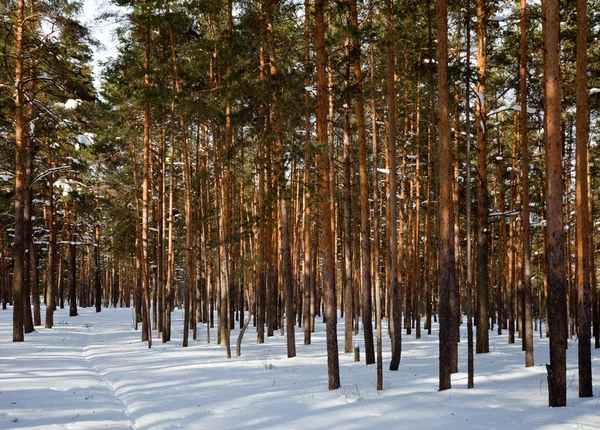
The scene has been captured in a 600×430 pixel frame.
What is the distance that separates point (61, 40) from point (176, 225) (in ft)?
57.8

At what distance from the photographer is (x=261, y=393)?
1087cm

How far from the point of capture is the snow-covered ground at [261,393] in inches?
332

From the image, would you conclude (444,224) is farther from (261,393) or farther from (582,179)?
(261,393)

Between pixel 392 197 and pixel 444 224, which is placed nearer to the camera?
pixel 444 224

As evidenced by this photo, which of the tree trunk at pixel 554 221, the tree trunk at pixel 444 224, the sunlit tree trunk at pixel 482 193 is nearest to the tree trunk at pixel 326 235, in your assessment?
the tree trunk at pixel 444 224

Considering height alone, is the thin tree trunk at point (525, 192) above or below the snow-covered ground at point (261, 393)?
above

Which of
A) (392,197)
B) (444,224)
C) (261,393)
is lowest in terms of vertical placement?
(261,393)

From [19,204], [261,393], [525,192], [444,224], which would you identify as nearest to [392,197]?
[444,224]

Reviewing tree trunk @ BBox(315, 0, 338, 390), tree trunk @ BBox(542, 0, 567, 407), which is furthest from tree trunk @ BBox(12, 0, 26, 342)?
tree trunk @ BBox(542, 0, 567, 407)

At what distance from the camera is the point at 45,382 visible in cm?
1161

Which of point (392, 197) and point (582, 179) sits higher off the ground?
point (582, 179)

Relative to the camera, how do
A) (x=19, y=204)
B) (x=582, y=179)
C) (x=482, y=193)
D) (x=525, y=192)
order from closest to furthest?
(x=582, y=179), (x=525, y=192), (x=482, y=193), (x=19, y=204)

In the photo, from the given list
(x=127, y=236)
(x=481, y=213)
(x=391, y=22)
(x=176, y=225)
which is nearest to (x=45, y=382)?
(x=391, y=22)

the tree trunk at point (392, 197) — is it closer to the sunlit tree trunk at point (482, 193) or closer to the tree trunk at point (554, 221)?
the tree trunk at point (554, 221)
